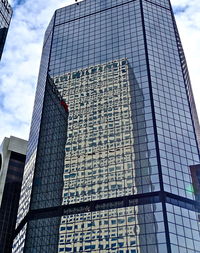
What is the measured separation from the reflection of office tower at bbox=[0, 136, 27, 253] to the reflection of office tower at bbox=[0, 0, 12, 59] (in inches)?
2112

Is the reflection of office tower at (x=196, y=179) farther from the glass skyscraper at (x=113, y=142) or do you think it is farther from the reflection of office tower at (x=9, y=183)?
the reflection of office tower at (x=9, y=183)

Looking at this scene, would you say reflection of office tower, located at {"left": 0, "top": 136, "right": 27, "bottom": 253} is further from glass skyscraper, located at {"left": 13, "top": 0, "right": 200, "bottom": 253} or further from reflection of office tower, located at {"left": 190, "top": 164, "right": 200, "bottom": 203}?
reflection of office tower, located at {"left": 190, "top": 164, "right": 200, "bottom": 203}

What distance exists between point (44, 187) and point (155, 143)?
3472 centimetres

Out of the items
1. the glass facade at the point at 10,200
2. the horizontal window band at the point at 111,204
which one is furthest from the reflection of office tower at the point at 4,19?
the glass facade at the point at 10,200

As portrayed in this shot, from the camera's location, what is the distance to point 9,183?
13000 cm

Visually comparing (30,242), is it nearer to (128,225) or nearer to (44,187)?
(44,187)

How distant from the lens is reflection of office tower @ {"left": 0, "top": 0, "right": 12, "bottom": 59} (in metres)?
91.8

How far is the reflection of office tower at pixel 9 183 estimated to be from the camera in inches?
4680

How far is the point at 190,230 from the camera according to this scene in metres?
83.6

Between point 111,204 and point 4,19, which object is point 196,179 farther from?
point 4,19

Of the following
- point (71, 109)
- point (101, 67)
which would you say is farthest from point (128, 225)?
point (101, 67)

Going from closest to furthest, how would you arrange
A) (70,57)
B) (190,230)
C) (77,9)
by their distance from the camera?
1. (190,230)
2. (70,57)
3. (77,9)

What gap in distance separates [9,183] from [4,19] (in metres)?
60.4

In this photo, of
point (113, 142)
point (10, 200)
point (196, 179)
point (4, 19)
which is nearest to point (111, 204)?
point (113, 142)
